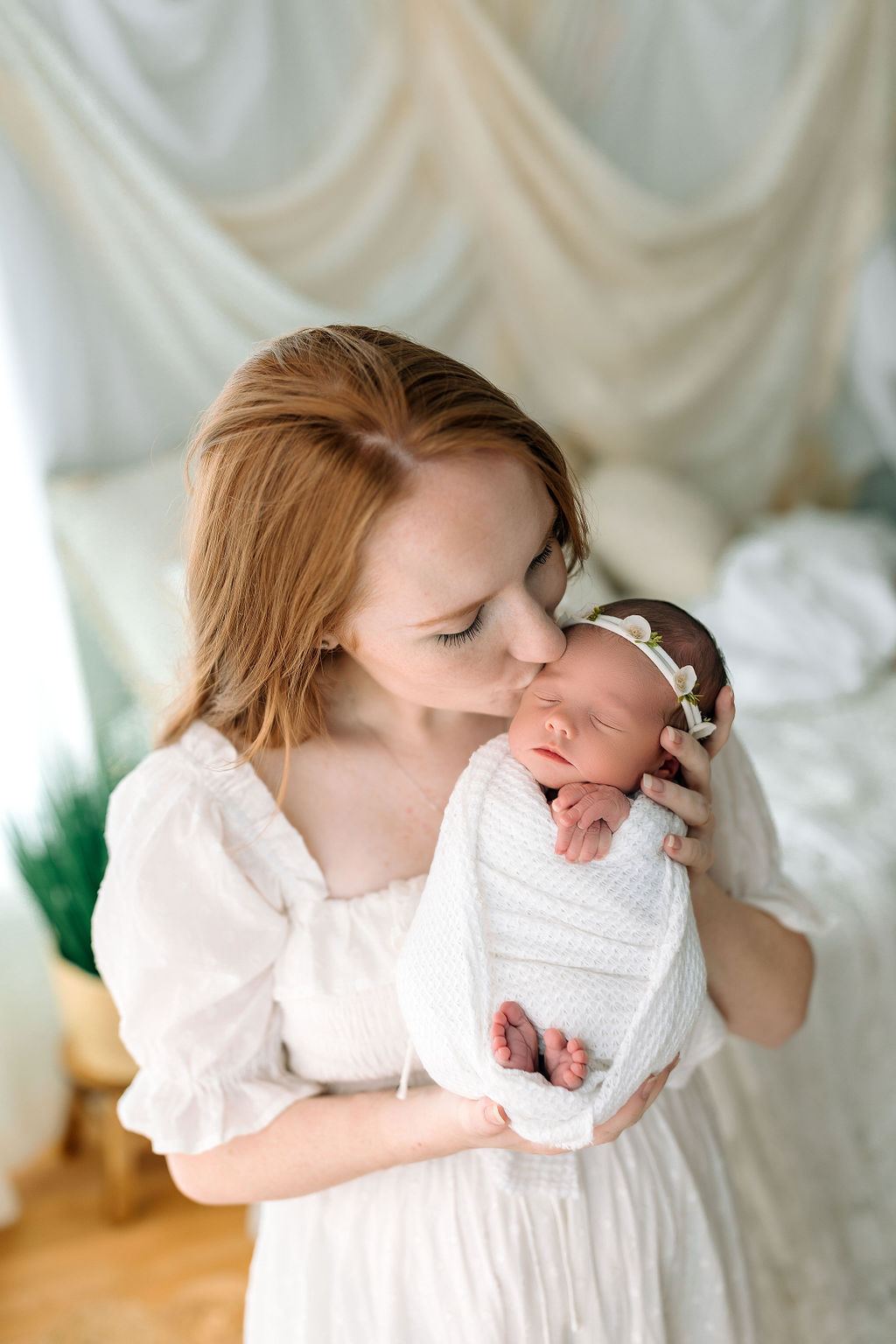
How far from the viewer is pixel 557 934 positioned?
854 millimetres

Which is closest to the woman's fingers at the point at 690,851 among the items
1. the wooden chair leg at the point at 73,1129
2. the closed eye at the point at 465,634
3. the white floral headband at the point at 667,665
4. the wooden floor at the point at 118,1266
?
the white floral headband at the point at 667,665

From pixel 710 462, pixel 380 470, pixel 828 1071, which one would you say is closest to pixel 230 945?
pixel 380 470

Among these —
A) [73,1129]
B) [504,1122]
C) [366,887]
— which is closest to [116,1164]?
[73,1129]

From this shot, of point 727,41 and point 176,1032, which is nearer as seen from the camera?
point 176,1032

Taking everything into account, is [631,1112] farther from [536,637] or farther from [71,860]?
[71,860]

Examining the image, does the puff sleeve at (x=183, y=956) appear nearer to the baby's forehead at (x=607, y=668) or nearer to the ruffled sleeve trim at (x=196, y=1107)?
the ruffled sleeve trim at (x=196, y=1107)

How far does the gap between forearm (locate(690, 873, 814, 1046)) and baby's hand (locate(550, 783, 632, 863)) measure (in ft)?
0.43

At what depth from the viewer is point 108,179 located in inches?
76.3

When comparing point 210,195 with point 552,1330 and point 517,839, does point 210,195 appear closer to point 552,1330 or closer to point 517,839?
point 517,839

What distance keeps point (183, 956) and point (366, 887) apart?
0.19 meters

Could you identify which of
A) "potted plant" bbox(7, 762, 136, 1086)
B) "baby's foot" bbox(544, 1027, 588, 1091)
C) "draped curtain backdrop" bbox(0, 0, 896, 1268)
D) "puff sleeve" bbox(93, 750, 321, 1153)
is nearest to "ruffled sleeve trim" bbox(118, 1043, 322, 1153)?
"puff sleeve" bbox(93, 750, 321, 1153)

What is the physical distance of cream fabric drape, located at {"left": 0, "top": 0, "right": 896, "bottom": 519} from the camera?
1998 mm

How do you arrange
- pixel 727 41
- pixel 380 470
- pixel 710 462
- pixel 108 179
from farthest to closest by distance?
pixel 710 462 < pixel 727 41 < pixel 108 179 < pixel 380 470

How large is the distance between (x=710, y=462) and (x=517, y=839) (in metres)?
2.43
